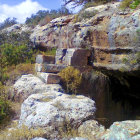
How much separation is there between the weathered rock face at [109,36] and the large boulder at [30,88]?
2.04 metres

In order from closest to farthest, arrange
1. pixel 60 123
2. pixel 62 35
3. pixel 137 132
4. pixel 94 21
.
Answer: pixel 137 132
pixel 60 123
pixel 94 21
pixel 62 35

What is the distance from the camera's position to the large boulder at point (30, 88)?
6.21 metres

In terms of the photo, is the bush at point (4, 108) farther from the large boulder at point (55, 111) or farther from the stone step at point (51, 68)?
the stone step at point (51, 68)

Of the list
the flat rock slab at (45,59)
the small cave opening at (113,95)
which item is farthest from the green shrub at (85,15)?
the small cave opening at (113,95)

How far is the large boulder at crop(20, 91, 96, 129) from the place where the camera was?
14.8ft

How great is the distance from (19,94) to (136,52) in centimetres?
370

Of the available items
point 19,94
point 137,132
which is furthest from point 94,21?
point 137,132

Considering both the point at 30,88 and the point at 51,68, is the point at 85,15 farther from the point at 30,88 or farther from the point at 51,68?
the point at 30,88

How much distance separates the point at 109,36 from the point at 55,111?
11.5ft

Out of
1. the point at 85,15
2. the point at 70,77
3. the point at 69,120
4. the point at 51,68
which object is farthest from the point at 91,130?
the point at 85,15

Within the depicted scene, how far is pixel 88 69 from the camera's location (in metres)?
7.51

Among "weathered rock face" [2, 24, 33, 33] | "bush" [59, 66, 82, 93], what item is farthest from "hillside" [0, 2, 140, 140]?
"weathered rock face" [2, 24, 33, 33]

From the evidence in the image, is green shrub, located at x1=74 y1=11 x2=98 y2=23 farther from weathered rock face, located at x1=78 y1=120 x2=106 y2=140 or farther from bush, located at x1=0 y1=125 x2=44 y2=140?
bush, located at x1=0 y1=125 x2=44 y2=140

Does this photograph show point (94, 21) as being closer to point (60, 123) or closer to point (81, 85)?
point (81, 85)
